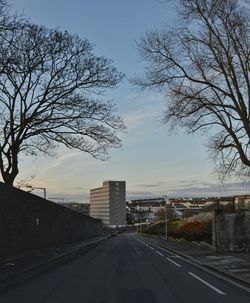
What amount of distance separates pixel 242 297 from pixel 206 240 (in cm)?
3171

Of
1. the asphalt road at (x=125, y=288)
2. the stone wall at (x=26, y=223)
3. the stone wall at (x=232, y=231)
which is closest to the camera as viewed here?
the asphalt road at (x=125, y=288)

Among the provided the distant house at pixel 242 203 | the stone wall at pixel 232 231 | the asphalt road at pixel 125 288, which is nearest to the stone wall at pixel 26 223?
the asphalt road at pixel 125 288

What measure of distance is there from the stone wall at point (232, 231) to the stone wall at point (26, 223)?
12.1 m

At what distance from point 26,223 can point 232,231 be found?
12871 millimetres

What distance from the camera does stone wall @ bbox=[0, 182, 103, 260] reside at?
27984mm

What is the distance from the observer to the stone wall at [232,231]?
1372 inches

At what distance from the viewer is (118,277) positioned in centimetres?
1970

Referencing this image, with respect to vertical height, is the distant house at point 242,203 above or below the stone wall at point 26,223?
above

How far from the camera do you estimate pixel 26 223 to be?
3406 cm

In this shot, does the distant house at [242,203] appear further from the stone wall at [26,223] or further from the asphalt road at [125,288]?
the asphalt road at [125,288]

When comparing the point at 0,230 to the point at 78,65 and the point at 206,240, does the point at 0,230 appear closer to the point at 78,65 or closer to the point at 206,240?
the point at 78,65

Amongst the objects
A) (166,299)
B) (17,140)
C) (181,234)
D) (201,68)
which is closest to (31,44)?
(17,140)

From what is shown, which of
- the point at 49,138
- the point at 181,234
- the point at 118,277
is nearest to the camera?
the point at 118,277

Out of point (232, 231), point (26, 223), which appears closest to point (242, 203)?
point (232, 231)
